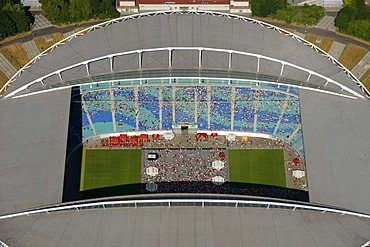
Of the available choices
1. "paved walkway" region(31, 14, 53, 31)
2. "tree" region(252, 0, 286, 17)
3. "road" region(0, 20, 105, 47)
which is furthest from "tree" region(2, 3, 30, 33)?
"tree" region(252, 0, 286, 17)

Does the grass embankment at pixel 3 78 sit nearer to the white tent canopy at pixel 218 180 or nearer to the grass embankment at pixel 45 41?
the grass embankment at pixel 45 41

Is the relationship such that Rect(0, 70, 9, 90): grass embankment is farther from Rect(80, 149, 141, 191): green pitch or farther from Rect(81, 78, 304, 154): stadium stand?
Rect(80, 149, 141, 191): green pitch

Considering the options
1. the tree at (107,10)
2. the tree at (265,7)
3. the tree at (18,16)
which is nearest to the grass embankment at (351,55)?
the tree at (265,7)

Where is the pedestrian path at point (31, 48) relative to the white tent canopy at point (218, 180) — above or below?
above

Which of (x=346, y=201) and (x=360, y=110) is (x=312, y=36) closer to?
(x=360, y=110)

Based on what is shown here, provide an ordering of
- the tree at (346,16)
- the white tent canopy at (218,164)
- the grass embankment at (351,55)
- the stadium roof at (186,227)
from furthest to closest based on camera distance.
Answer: the tree at (346,16) → the grass embankment at (351,55) → the white tent canopy at (218,164) → the stadium roof at (186,227)

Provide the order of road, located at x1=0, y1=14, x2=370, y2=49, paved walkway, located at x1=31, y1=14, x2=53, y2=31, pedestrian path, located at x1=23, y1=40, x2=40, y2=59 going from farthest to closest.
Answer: paved walkway, located at x1=31, y1=14, x2=53, y2=31 → road, located at x1=0, y1=14, x2=370, y2=49 → pedestrian path, located at x1=23, y1=40, x2=40, y2=59
